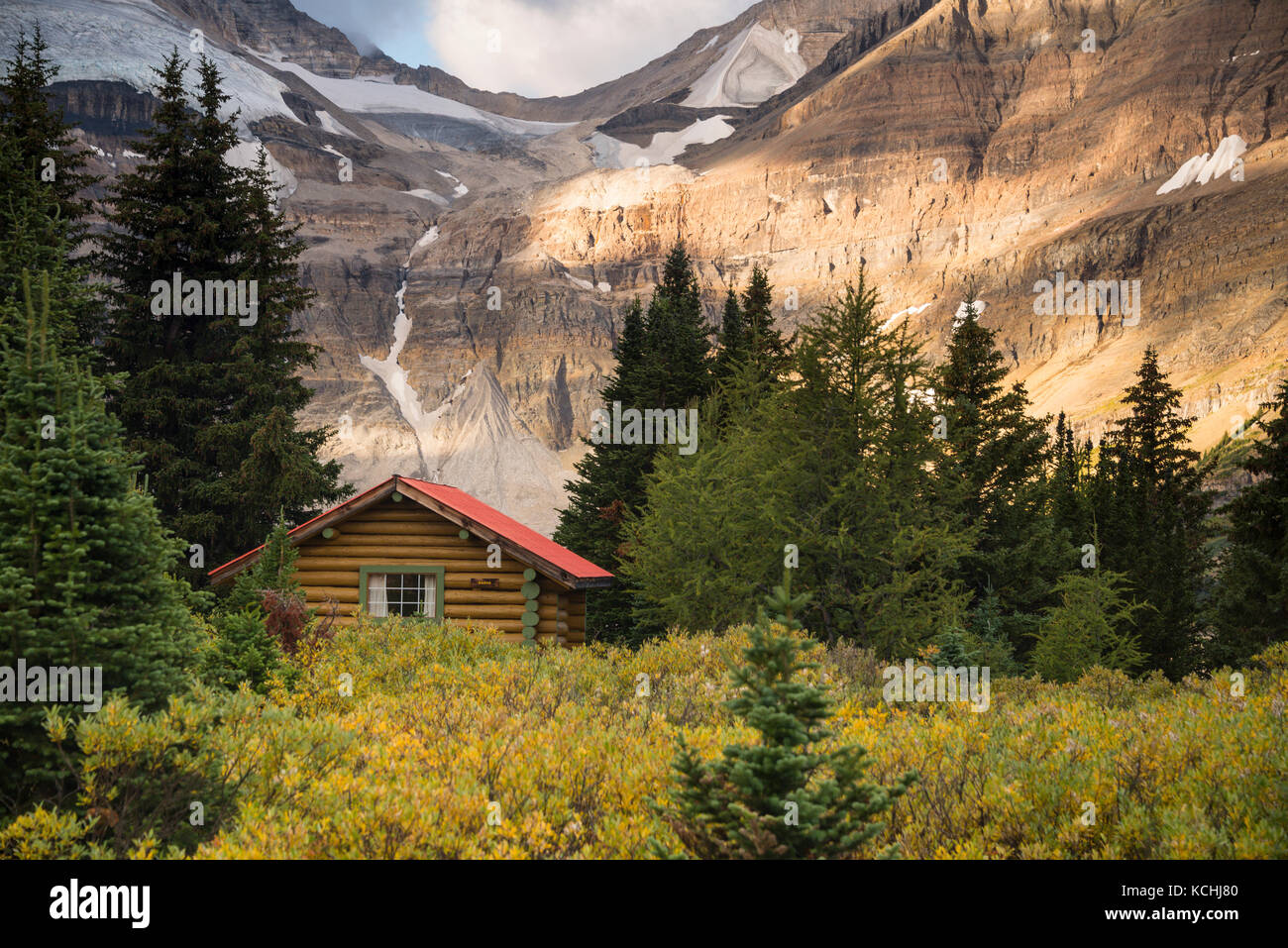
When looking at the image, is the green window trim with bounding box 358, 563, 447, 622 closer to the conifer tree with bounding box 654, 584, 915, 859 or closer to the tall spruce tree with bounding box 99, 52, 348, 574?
the tall spruce tree with bounding box 99, 52, 348, 574

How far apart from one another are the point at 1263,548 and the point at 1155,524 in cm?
1139

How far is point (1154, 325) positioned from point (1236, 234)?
861 inches

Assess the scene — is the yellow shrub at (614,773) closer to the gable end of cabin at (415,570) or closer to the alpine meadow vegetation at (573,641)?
the alpine meadow vegetation at (573,641)

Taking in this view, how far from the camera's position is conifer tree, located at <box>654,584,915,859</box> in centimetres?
610

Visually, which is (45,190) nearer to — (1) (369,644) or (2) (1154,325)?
(1) (369,644)

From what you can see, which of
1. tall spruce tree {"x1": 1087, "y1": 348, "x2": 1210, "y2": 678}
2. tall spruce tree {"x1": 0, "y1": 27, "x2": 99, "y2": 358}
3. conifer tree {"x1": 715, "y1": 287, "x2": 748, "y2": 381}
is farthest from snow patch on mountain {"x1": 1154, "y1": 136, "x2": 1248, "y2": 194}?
tall spruce tree {"x1": 0, "y1": 27, "x2": 99, "y2": 358}

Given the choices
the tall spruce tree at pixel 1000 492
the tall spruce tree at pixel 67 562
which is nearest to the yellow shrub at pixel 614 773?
the tall spruce tree at pixel 67 562

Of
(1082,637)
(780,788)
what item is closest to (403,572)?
(780,788)

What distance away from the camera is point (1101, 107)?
Answer: 179 meters

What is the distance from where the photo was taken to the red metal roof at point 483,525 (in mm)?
21266

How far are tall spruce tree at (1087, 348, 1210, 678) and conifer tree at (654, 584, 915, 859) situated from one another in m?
31.6

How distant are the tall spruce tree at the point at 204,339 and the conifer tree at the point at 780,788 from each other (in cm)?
2388

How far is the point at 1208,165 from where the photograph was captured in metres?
162
